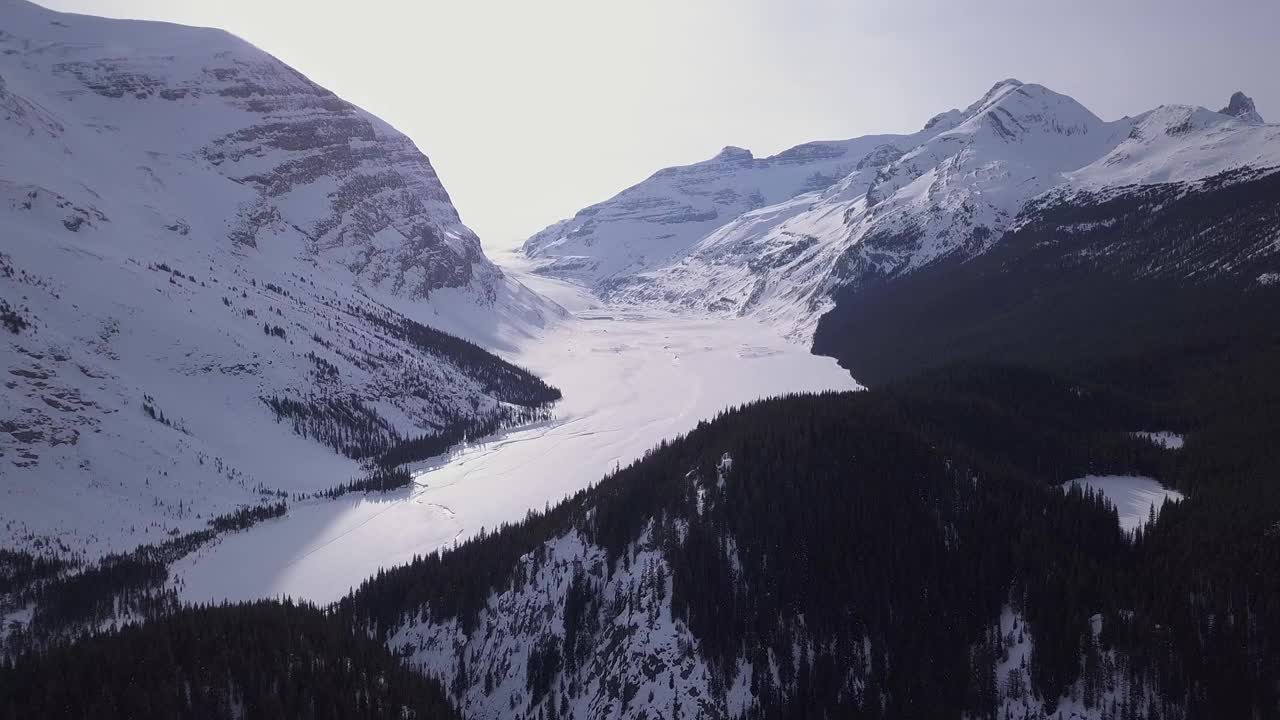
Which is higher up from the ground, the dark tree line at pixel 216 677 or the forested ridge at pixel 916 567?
the forested ridge at pixel 916 567

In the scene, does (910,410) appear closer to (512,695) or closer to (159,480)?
(512,695)

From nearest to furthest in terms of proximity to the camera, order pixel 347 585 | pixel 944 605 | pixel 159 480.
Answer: pixel 944 605, pixel 347 585, pixel 159 480

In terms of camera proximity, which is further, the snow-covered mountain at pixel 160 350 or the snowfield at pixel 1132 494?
the snow-covered mountain at pixel 160 350

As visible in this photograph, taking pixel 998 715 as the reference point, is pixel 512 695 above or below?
below

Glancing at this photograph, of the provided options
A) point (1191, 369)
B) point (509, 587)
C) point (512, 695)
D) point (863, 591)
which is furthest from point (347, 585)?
point (1191, 369)

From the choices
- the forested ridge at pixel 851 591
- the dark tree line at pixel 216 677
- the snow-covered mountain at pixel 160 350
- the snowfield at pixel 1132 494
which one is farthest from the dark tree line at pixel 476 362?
the snowfield at pixel 1132 494

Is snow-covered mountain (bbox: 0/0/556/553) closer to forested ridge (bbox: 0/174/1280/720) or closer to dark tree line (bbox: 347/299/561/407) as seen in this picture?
dark tree line (bbox: 347/299/561/407)

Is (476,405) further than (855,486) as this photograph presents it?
Yes

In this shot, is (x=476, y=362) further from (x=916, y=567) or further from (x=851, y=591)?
(x=916, y=567)

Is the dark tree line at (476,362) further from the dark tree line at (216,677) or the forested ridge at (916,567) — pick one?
the dark tree line at (216,677)

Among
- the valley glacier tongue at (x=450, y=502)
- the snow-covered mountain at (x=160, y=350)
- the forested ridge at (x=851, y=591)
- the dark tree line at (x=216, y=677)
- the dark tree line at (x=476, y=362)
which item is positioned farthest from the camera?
the dark tree line at (x=476, y=362)

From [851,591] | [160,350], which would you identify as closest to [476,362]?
[160,350]
